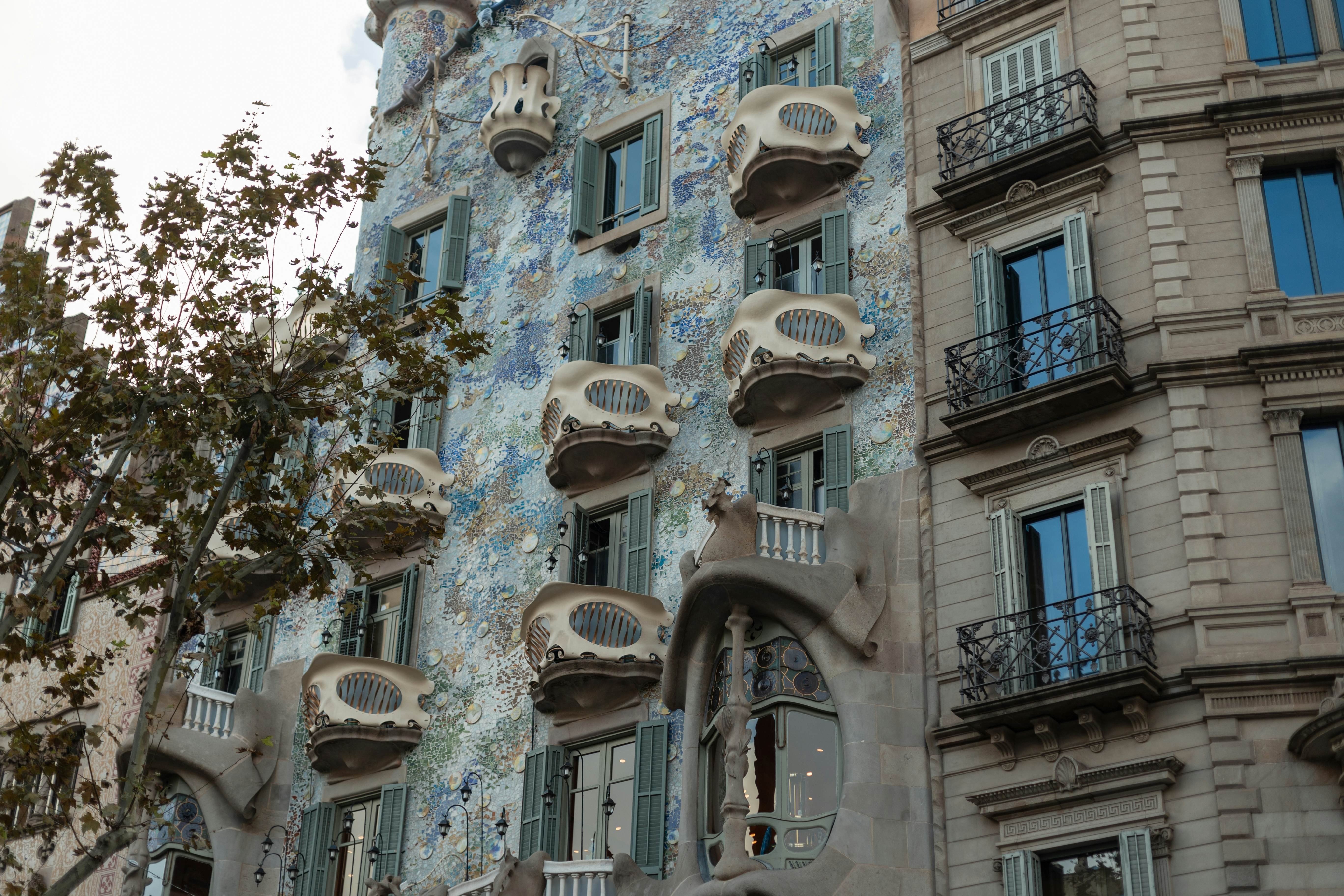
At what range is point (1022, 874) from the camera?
16.8m

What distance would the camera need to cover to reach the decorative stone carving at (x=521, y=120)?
27.2 m

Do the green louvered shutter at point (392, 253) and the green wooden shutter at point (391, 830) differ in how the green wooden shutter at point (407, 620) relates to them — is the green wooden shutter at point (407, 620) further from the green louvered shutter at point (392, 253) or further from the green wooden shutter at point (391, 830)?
the green louvered shutter at point (392, 253)

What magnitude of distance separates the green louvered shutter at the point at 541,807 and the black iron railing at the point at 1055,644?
19.1 ft

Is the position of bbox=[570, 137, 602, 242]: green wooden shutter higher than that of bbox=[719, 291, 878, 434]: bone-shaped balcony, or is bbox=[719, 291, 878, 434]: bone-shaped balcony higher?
bbox=[570, 137, 602, 242]: green wooden shutter

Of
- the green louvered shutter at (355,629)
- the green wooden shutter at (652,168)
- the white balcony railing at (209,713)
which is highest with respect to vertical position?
the green wooden shutter at (652,168)

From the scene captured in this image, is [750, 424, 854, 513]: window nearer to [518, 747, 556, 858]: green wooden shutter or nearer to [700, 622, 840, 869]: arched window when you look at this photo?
[700, 622, 840, 869]: arched window

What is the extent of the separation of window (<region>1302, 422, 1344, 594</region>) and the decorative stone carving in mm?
13801

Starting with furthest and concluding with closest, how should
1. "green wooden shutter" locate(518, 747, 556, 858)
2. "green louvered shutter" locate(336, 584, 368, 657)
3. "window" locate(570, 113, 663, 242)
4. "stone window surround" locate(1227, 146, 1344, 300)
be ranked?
"window" locate(570, 113, 663, 242) → "green louvered shutter" locate(336, 584, 368, 657) → "green wooden shutter" locate(518, 747, 556, 858) → "stone window surround" locate(1227, 146, 1344, 300)

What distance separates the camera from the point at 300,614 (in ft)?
87.1

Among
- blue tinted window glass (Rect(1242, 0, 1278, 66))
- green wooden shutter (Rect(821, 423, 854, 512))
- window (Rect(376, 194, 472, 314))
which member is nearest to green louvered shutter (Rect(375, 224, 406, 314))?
window (Rect(376, 194, 472, 314))

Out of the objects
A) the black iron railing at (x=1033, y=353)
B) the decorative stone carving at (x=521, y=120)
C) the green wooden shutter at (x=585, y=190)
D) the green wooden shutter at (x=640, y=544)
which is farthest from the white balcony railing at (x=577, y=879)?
the decorative stone carving at (x=521, y=120)

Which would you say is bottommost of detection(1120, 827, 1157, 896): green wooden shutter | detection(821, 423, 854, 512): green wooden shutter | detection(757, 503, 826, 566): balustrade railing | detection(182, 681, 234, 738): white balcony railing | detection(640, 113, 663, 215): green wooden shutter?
detection(1120, 827, 1157, 896): green wooden shutter

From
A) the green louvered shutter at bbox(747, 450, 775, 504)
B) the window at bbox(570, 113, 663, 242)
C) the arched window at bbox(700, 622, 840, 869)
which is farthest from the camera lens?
the window at bbox(570, 113, 663, 242)

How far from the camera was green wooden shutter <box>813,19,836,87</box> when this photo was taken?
2347 centimetres
